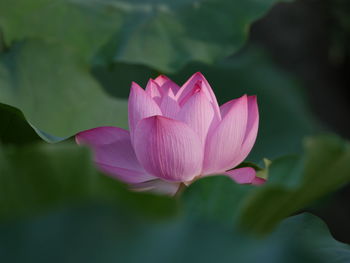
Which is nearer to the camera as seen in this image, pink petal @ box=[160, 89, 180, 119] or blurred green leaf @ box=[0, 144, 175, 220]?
blurred green leaf @ box=[0, 144, 175, 220]

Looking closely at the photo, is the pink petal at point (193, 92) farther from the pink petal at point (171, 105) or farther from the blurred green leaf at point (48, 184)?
the blurred green leaf at point (48, 184)

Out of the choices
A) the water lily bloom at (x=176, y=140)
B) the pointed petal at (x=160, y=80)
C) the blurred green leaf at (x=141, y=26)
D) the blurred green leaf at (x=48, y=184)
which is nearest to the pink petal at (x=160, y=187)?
the water lily bloom at (x=176, y=140)

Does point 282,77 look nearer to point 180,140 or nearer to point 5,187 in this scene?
point 180,140

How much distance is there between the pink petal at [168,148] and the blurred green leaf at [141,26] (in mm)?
545

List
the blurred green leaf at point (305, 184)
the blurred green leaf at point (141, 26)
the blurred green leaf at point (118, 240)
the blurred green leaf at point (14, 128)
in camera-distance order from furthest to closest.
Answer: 1. the blurred green leaf at point (141, 26)
2. the blurred green leaf at point (14, 128)
3. the blurred green leaf at point (305, 184)
4. the blurred green leaf at point (118, 240)

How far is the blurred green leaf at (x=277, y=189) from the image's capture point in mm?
452

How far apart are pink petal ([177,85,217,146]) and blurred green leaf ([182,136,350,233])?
0.09 meters

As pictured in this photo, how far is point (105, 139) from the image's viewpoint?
67 centimetres

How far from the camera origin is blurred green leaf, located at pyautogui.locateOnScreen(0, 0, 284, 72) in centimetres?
115

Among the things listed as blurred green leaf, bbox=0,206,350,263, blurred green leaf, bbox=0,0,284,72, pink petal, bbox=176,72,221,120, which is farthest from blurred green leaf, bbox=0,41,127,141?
blurred green leaf, bbox=0,206,350,263

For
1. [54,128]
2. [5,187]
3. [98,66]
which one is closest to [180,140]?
[5,187]

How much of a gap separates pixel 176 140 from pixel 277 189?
0.17m

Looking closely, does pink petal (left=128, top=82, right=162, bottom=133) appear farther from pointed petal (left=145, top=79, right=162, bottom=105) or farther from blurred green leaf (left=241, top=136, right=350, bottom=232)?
blurred green leaf (left=241, top=136, right=350, bottom=232)

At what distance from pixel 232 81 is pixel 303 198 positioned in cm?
93
